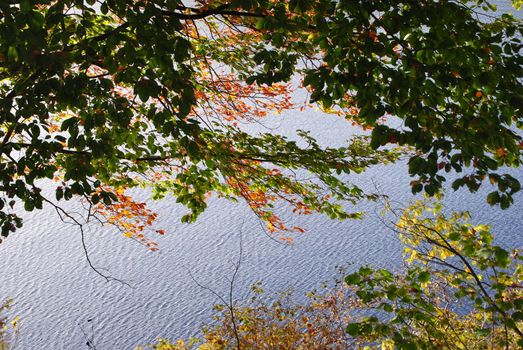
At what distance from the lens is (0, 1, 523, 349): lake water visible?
829 centimetres

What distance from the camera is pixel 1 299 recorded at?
8992mm

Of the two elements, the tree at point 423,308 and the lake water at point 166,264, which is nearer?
the tree at point 423,308

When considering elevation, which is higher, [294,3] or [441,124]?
[294,3]

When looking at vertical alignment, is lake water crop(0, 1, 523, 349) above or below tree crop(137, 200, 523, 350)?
above

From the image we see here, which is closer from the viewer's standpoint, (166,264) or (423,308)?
(423,308)

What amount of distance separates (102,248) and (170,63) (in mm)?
8346

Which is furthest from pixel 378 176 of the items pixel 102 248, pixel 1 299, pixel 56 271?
pixel 1 299

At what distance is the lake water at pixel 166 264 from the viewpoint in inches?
326

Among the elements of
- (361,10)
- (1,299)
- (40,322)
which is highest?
(1,299)

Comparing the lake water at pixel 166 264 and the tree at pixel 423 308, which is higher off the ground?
the lake water at pixel 166 264

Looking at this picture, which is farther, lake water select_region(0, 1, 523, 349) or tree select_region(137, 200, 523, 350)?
lake water select_region(0, 1, 523, 349)

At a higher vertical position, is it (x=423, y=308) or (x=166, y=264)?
(x=166, y=264)

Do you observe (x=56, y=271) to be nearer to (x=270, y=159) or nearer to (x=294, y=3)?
(x=270, y=159)

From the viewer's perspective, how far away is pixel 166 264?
32.4 feet
